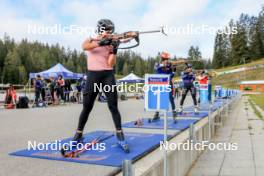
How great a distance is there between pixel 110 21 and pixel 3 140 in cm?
319

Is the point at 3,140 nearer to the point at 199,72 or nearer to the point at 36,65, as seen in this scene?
the point at 199,72

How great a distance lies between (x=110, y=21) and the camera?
5555 millimetres

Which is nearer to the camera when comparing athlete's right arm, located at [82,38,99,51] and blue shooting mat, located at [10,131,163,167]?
blue shooting mat, located at [10,131,163,167]

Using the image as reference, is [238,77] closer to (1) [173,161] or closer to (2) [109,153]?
(1) [173,161]

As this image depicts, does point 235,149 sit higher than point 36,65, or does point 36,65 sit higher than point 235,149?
point 36,65

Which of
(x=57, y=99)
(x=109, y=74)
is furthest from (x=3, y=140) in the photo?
(x=57, y=99)

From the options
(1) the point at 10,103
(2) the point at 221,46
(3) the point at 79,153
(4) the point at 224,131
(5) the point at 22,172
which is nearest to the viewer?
(5) the point at 22,172

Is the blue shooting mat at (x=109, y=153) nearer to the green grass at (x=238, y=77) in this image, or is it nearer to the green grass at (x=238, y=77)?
the green grass at (x=238, y=77)
